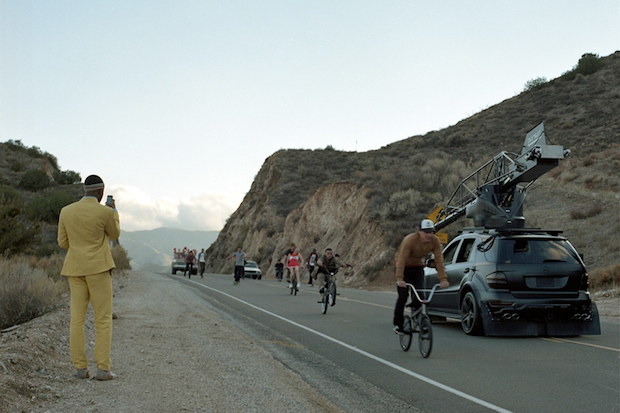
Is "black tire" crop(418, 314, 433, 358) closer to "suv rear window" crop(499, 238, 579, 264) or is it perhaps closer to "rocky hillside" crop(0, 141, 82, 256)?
"suv rear window" crop(499, 238, 579, 264)

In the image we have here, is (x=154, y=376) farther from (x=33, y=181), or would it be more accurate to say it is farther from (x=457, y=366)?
(x=33, y=181)

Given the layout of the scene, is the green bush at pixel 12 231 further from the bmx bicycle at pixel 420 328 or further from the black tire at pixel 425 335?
the black tire at pixel 425 335

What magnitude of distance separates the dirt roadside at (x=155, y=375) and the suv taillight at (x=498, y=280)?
4.37m

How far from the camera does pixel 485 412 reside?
635 cm

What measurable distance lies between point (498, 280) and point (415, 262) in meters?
2.16

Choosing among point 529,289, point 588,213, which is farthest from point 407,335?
point 588,213

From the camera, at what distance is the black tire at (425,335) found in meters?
9.43

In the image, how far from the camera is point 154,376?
7.56 meters

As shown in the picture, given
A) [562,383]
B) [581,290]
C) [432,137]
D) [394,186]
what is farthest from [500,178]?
[432,137]

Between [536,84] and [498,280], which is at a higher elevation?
[536,84]

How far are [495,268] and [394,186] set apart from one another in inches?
1362

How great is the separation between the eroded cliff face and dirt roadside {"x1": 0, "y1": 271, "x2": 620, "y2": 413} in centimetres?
2704

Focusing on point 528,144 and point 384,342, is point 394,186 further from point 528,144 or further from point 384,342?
point 384,342

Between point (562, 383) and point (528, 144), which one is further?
point (528, 144)
